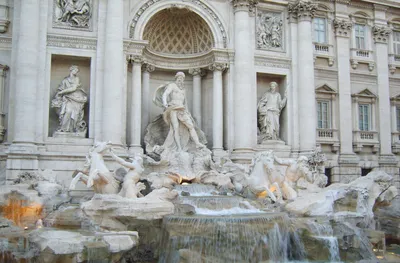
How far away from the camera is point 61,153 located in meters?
16.0

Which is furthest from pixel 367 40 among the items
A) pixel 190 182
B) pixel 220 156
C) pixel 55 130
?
pixel 55 130

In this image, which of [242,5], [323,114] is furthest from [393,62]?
[242,5]

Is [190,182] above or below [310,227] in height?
above

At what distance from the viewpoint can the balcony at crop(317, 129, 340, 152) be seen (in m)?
20.6

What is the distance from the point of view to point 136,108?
17500 mm

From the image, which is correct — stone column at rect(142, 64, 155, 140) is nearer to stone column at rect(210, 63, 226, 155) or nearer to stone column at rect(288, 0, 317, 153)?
stone column at rect(210, 63, 226, 155)

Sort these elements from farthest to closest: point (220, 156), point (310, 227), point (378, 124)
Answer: point (378, 124) < point (220, 156) < point (310, 227)

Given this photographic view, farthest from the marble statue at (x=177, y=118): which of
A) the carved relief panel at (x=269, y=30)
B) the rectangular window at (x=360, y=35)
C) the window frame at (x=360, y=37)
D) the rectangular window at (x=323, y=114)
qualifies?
the rectangular window at (x=360, y=35)

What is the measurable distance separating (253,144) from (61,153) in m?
7.77

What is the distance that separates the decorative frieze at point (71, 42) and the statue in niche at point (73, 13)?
0.62m

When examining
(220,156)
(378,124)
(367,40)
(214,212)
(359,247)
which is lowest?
(359,247)

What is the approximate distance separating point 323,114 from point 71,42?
39.3ft

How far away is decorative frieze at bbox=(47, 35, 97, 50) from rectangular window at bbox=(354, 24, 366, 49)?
517 inches

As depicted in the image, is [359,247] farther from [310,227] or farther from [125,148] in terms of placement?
[125,148]
